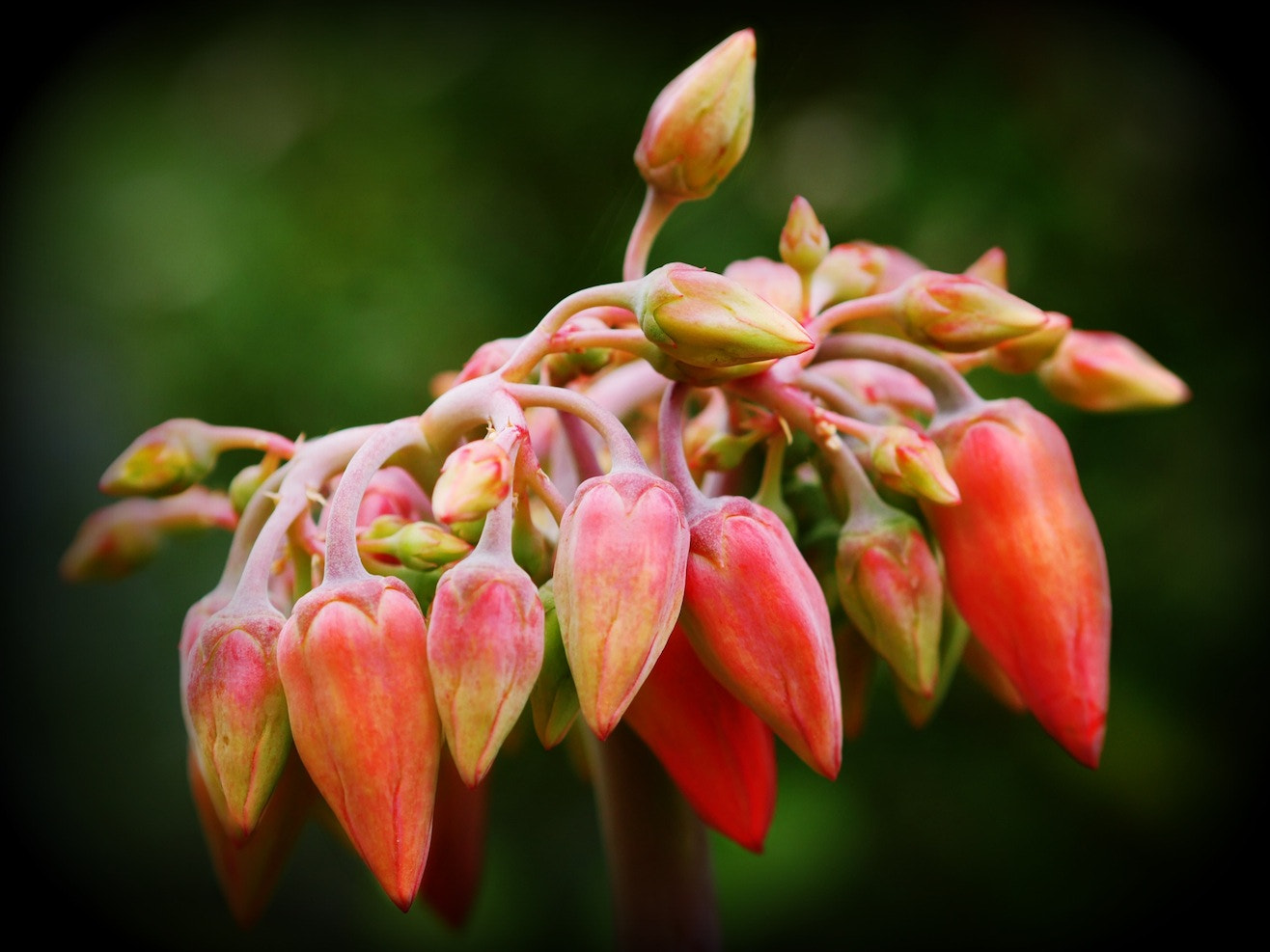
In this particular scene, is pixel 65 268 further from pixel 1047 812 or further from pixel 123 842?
pixel 1047 812

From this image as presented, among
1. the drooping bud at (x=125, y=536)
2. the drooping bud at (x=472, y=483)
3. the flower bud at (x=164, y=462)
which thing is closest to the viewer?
the drooping bud at (x=472, y=483)

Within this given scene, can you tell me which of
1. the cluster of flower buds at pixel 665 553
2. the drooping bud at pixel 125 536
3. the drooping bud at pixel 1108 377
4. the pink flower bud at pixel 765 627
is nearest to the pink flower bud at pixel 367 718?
the cluster of flower buds at pixel 665 553

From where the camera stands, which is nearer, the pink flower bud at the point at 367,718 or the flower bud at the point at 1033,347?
the pink flower bud at the point at 367,718

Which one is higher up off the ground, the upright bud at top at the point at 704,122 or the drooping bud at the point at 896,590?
the upright bud at top at the point at 704,122

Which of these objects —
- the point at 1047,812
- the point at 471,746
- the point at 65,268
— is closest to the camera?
the point at 471,746

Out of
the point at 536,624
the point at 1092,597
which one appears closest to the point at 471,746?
the point at 536,624

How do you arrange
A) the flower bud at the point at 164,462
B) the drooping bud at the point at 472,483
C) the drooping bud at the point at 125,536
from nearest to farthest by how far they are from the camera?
the drooping bud at the point at 472,483 < the flower bud at the point at 164,462 < the drooping bud at the point at 125,536

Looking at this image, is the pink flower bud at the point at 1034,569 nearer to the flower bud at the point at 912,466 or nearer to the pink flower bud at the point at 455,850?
the flower bud at the point at 912,466
